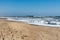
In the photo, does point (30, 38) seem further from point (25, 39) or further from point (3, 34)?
point (3, 34)

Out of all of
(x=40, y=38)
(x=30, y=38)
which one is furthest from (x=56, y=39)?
(x=30, y=38)

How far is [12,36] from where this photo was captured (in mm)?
7836

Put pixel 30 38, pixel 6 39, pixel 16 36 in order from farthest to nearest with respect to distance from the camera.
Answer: pixel 30 38 < pixel 16 36 < pixel 6 39

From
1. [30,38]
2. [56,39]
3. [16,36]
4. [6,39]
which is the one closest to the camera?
[6,39]

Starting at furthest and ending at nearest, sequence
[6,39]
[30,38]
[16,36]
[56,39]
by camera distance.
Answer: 1. [56,39]
2. [30,38]
3. [16,36]
4. [6,39]

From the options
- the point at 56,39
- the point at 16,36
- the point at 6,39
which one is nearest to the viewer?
the point at 6,39

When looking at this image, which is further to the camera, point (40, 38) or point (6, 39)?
point (40, 38)

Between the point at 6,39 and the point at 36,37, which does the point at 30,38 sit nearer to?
the point at 36,37

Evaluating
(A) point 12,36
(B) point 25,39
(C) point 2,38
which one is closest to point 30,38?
(B) point 25,39

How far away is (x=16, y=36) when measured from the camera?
314 inches

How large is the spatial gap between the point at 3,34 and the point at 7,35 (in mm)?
221

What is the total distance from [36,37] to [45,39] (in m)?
0.53

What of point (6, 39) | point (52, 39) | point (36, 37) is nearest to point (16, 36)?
point (6, 39)

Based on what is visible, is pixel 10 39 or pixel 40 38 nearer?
pixel 10 39
